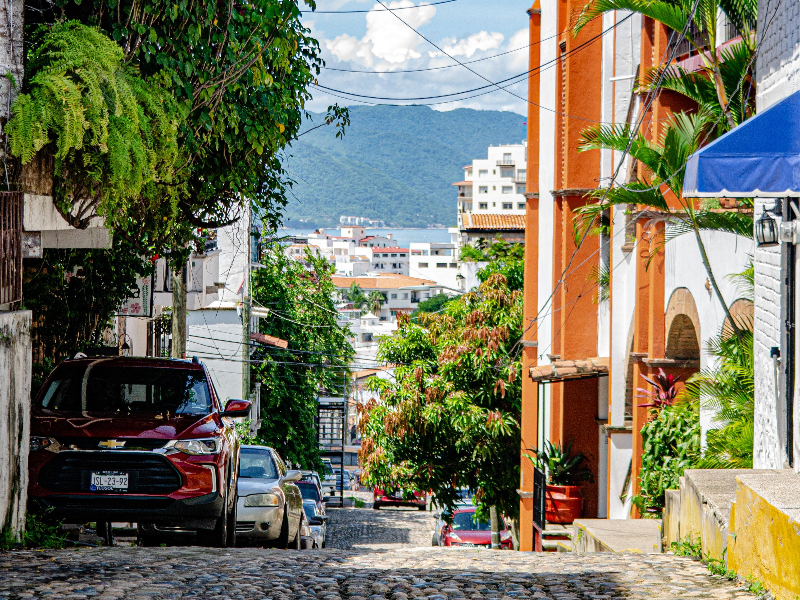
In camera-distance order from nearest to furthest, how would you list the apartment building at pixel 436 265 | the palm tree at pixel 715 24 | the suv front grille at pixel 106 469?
1. the suv front grille at pixel 106 469
2. the palm tree at pixel 715 24
3. the apartment building at pixel 436 265

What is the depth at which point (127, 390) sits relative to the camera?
9.77 meters

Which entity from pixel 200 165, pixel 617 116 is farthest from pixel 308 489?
pixel 200 165

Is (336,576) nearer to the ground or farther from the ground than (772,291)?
nearer to the ground

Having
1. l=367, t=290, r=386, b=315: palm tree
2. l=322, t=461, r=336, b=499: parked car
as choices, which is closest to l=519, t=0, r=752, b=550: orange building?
l=322, t=461, r=336, b=499: parked car

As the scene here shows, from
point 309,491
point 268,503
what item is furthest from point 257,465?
point 309,491

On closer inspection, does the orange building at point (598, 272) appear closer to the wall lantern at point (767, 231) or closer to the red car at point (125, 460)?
the wall lantern at point (767, 231)

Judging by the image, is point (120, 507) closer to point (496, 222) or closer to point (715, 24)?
point (715, 24)

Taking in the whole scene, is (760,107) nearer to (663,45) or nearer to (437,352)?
(663,45)

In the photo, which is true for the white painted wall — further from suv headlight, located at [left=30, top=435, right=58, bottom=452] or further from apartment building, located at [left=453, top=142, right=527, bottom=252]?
apartment building, located at [left=453, top=142, right=527, bottom=252]

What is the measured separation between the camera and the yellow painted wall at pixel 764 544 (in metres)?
5.59

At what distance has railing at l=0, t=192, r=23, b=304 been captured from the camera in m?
8.12

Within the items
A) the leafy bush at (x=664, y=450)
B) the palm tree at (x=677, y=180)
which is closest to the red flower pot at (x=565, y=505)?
the leafy bush at (x=664, y=450)

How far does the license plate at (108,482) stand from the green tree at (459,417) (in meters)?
14.8

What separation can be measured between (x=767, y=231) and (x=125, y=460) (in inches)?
231
